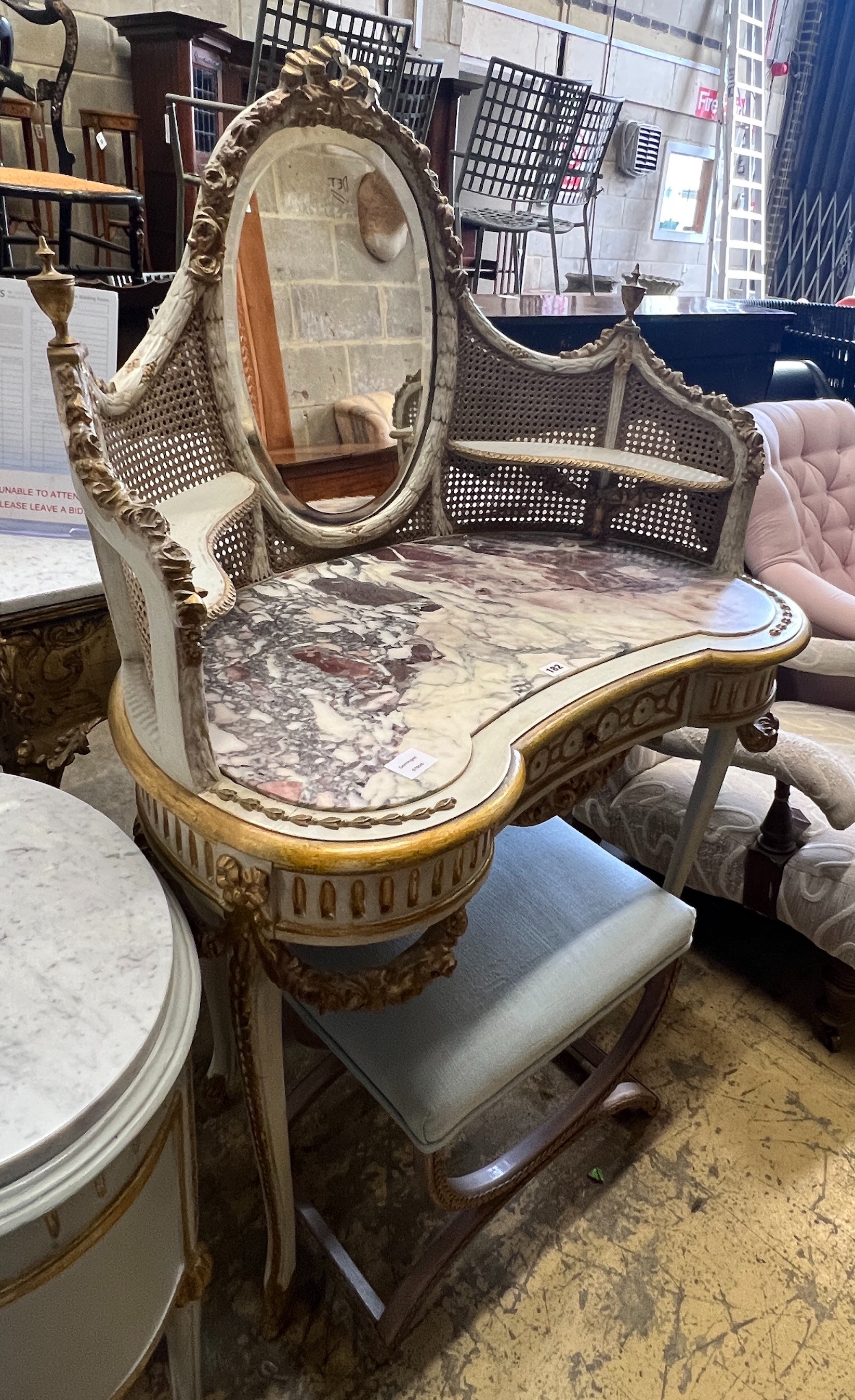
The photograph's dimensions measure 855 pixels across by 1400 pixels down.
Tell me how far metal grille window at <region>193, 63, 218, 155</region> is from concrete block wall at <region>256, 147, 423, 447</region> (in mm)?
2928

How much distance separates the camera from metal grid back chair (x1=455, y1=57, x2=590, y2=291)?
13.9 ft

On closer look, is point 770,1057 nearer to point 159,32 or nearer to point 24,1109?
point 24,1109

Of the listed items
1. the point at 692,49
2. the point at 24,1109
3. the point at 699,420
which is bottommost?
the point at 24,1109

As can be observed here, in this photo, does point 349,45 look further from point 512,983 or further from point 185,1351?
point 185,1351

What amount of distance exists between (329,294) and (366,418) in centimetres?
18

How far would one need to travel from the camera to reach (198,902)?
41.2 inches

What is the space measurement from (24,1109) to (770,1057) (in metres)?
1.42

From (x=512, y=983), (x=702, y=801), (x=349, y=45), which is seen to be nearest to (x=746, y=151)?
(x=349, y=45)

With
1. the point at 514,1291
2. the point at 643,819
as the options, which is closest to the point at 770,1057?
the point at 643,819

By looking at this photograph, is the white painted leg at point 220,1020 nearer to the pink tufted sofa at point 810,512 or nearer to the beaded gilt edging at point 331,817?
the beaded gilt edging at point 331,817

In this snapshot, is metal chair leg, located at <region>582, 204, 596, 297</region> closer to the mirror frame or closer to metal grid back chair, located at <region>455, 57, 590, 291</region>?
metal grid back chair, located at <region>455, 57, 590, 291</region>

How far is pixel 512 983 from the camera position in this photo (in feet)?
3.70

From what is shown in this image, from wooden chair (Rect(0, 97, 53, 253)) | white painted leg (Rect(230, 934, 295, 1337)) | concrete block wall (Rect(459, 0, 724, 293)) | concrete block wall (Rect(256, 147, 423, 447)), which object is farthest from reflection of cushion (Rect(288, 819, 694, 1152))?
concrete block wall (Rect(459, 0, 724, 293))

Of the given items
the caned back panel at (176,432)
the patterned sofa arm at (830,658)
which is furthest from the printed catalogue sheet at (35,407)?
the patterned sofa arm at (830,658)
